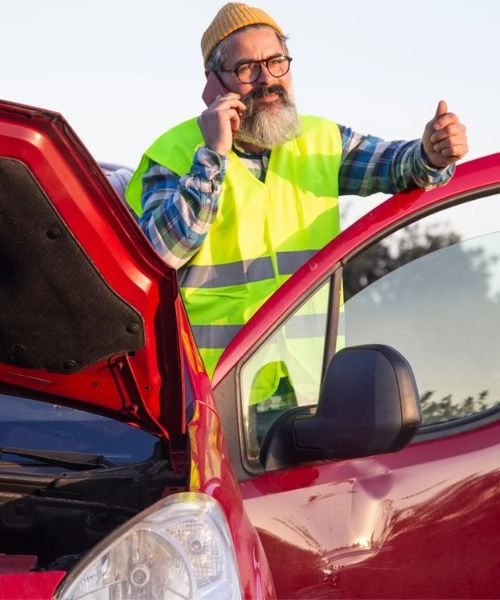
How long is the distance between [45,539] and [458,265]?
1.27 meters

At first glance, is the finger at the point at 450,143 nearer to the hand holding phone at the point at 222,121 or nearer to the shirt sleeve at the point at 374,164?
the shirt sleeve at the point at 374,164

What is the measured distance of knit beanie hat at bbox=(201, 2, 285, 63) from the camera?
4.70 metres

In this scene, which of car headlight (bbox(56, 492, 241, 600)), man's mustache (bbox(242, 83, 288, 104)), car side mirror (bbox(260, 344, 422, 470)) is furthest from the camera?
man's mustache (bbox(242, 83, 288, 104))

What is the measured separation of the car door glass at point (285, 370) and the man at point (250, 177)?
18cm

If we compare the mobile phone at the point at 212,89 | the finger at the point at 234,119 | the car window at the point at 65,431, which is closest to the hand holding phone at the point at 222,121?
the finger at the point at 234,119

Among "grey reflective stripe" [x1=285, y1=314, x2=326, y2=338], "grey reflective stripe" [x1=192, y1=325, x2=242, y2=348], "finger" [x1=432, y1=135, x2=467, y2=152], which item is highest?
"finger" [x1=432, y1=135, x2=467, y2=152]

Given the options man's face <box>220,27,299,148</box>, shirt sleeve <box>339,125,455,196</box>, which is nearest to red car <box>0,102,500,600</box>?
shirt sleeve <box>339,125,455,196</box>

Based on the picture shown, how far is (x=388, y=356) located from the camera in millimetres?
2961

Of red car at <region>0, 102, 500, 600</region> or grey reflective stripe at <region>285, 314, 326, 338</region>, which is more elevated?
grey reflective stripe at <region>285, 314, 326, 338</region>

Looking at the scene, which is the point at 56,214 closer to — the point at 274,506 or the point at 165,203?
the point at 274,506

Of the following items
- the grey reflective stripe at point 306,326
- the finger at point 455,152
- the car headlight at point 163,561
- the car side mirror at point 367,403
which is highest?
the finger at point 455,152

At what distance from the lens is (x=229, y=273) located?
402 centimetres

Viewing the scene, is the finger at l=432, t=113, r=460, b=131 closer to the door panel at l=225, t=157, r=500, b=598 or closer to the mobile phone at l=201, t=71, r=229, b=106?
the door panel at l=225, t=157, r=500, b=598

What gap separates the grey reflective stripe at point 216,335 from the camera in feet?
12.8
